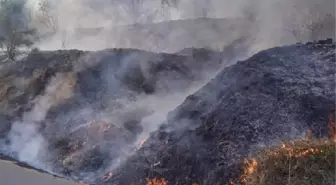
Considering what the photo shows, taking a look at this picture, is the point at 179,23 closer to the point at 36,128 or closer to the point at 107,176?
the point at 36,128

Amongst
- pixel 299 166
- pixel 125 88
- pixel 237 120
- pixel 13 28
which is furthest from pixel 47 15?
pixel 299 166

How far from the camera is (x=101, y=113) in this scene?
17.1m

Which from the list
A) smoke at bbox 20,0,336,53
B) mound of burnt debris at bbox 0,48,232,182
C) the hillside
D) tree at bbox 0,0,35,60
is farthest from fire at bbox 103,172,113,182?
tree at bbox 0,0,35,60

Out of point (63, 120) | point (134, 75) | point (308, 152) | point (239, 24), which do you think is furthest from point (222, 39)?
point (308, 152)

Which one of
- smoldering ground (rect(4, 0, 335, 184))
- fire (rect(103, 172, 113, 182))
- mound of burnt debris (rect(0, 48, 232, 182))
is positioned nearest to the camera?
fire (rect(103, 172, 113, 182))

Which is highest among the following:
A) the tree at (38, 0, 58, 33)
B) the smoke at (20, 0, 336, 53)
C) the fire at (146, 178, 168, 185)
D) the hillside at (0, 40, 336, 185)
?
the tree at (38, 0, 58, 33)

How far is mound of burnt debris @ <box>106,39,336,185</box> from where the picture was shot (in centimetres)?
1125

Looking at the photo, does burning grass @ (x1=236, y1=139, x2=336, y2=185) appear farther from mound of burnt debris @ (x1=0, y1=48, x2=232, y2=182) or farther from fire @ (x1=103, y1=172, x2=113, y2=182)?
mound of burnt debris @ (x1=0, y1=48, x2=232, y2=182)

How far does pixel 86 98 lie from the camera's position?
18312 mm

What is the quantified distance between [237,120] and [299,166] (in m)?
5.20

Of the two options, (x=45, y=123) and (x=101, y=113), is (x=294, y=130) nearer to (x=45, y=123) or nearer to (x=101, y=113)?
(x=101, y=113)

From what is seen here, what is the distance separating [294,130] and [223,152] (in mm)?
1939

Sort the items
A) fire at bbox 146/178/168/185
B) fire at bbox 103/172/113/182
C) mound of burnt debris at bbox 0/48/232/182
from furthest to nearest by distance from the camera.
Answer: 1. mound of burnt debris at bbox 0/48/232/182
2. fire at bbox 103/172/113/182
3. fire at bbox 146/178/168/185

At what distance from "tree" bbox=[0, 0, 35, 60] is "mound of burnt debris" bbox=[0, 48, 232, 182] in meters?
7.87
